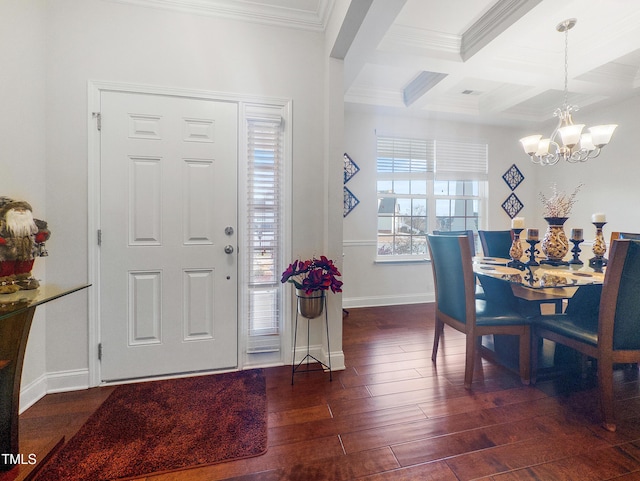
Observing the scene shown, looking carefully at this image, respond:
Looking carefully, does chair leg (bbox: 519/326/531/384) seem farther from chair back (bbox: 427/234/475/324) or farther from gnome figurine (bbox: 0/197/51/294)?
gnome figurine (bbox: 0/197/51/294)

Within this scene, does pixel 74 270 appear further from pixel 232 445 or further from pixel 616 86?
pixel 616 86

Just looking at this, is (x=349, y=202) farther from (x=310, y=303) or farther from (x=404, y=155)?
(x=310, y=303)

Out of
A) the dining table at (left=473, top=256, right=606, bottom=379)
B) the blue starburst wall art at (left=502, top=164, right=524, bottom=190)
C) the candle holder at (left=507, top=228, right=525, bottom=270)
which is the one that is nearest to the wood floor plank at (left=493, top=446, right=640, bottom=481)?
the dining table at (left=473, top=256, right=606, bottom=379)

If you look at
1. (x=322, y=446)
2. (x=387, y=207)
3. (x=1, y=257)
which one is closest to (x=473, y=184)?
(x=387, y=207)

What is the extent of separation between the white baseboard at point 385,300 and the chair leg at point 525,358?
2122 millimetres

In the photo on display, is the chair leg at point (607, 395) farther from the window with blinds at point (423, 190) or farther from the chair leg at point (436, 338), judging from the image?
the window with blinds at point (423, 190)

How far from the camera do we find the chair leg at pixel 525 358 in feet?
6.81

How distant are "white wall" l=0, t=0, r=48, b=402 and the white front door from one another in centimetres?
34

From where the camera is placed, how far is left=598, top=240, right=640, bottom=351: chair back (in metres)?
1.55

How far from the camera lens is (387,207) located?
14.0 ft

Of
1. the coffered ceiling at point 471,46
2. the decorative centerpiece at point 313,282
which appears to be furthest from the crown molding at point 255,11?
the decorative centerpiece at point 313,282

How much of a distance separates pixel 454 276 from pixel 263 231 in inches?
60.0

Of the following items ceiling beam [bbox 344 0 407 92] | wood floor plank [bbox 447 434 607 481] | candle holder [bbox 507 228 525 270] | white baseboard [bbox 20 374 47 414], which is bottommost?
wood floor plank [bbox 447 434 607 481]

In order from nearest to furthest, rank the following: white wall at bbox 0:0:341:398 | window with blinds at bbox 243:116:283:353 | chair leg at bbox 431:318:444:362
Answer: white wall at bbox 0:0:341:398, window with blinds at bbox 243:116:283:353, chair leg at bbox 431:318:444:362
